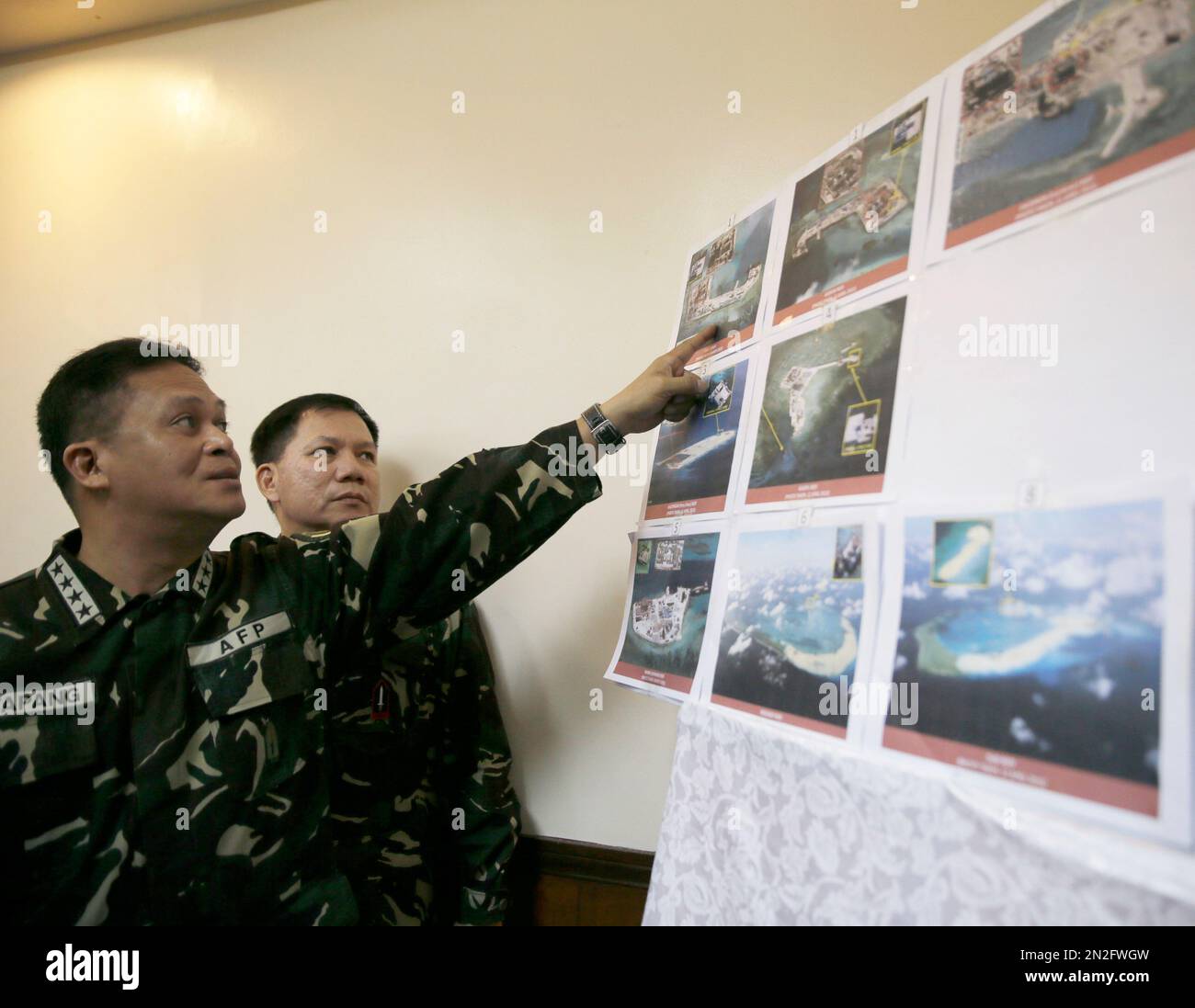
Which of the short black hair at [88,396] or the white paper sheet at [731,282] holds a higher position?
the white paper sheet at [731,282]

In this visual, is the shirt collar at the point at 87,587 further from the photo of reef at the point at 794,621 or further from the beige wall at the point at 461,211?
the photo of reef at the point at 794,621

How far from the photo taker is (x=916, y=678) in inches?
24.2

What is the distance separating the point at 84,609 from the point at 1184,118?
128cm

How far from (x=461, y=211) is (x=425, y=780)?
1.18 metres

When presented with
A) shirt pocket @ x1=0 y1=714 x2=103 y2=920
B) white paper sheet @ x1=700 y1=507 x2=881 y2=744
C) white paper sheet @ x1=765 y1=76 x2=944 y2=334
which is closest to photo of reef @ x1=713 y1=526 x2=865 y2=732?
white paper sheet @ x1=700 y1=507 x2=881 y2=744

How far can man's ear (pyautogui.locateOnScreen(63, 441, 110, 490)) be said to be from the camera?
3.47 feet

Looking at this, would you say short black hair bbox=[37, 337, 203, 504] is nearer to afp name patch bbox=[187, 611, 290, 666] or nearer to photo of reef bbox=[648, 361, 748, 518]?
afp name patch bbox=[187, 611, 290, 666]

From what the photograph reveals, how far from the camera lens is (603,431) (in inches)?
41.7

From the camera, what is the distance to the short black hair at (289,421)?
1517mm

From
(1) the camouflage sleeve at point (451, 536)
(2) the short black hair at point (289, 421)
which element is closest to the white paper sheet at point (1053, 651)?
(1) the camouflage sleeve at point (451, 536)

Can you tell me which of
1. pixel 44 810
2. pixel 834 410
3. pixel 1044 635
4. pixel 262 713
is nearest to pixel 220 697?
pixel 262 713

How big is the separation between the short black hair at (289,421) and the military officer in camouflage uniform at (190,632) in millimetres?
356

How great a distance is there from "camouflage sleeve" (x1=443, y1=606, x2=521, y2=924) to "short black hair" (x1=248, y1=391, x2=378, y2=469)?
1.57ft
